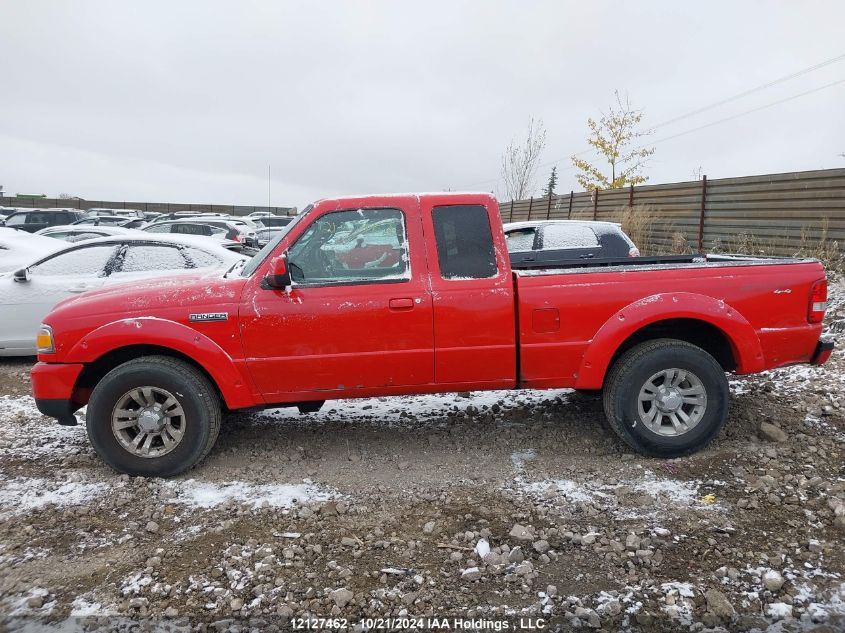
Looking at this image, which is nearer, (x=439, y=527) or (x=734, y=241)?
(x=439, y=527)

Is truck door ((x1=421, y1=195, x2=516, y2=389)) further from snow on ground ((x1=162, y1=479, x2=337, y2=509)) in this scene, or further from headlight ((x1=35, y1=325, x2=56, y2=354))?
headlight ((x1=35, y1=325, x2=56, y2=354))

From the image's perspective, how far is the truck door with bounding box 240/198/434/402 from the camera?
3854 millimetres

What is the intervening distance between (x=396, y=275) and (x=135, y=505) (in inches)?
87.4

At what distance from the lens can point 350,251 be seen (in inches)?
156

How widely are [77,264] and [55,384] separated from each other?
3626mm

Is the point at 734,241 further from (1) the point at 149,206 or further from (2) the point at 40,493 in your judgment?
(1) the point at 149,206

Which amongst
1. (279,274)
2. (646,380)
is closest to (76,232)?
(279,274)

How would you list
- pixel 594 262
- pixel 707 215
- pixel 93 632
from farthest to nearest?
pixel 707 215, pixel 594 262, pixel 93 632

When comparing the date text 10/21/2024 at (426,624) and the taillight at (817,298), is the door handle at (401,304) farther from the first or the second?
the taillight at (817,298)

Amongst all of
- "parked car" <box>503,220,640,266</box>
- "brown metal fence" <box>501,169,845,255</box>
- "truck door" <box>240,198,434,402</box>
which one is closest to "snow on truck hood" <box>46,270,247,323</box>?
"truck door" <box>240,198,434,402</box>

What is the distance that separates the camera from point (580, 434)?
181 inches

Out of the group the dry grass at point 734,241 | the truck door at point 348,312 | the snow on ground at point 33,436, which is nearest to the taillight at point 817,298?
the truck door at point 348,312

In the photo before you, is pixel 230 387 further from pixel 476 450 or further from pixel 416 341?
pixel 476 450

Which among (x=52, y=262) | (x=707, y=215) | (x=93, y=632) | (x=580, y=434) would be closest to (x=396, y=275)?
(x=580, y=434)
